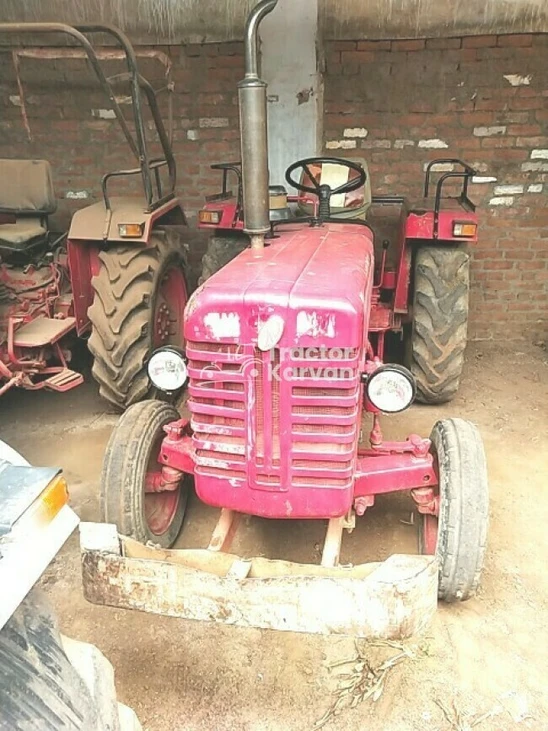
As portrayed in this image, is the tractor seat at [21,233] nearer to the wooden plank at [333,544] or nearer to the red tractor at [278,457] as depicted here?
the red tractor at [278,457]

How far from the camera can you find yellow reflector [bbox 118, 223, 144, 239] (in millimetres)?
3355

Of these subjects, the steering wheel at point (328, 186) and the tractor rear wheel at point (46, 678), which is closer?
the tractor rear wheel at point (46, 678)

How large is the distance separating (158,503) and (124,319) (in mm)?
1068

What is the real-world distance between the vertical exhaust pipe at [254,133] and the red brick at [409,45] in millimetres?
2258

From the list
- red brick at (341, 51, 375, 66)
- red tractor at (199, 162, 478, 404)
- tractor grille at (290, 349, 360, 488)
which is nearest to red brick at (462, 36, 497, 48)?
red brick at (341, 51, 375, 66)

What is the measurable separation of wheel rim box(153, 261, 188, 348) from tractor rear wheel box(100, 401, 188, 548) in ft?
4.28

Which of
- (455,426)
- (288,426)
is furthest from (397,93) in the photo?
(288,426)

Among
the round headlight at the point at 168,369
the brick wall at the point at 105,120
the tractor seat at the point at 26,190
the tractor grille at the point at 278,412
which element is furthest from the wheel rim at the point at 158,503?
the brick wall at the point at 105,120

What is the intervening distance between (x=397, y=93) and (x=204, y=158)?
4.91ft

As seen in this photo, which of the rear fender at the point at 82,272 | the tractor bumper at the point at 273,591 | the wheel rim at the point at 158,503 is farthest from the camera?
the rear fender at the point at 82,272

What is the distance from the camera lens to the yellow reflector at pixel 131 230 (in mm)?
3355

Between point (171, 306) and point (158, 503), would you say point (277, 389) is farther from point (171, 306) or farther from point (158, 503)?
point (171, 306)

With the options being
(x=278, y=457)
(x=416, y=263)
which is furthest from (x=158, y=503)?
(x=416, y=263)

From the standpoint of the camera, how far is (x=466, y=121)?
454 centimetres
